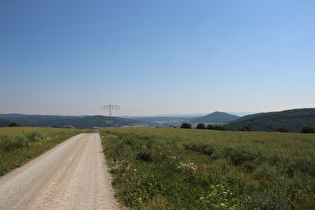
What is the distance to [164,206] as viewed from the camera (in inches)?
195

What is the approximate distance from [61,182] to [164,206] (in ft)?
18.6

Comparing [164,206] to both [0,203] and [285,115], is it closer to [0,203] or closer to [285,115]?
[0,203]

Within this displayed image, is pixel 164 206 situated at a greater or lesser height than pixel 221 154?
greater

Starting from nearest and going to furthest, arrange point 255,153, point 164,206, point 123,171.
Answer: point 164,206 → point 123,171 → point 255,153

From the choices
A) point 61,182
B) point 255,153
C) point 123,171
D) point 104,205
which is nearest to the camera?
point 104,205

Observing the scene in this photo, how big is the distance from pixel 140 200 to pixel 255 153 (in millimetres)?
11784

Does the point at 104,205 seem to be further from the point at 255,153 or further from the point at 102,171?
the point at 255,153

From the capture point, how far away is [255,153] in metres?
13.5

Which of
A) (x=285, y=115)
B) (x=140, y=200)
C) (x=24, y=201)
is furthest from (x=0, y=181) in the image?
(x=285, y=115)

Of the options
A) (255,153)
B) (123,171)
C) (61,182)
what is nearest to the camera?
(61,182)

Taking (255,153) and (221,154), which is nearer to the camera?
(255,153)

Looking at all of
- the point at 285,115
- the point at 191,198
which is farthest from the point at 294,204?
the point at 285,115

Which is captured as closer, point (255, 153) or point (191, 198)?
point (191, 198)

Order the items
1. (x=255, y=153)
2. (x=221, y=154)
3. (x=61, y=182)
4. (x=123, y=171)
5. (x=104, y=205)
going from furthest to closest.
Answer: (x=221, y=154)
(x=255, y=153)
(x=123, y=171)
(x=61, y=182)
(x=104, y=205)
